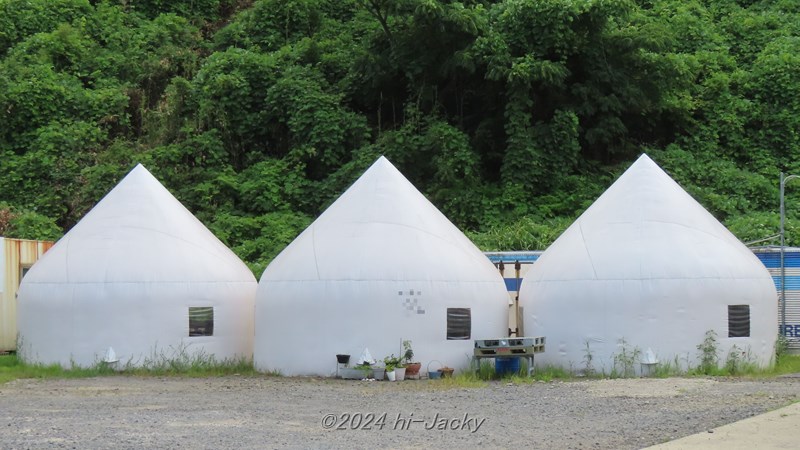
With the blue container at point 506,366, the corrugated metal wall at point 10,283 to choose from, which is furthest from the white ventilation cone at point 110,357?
the blue container at point 506,366

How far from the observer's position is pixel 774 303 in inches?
769

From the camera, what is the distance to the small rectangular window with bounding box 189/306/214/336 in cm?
2030

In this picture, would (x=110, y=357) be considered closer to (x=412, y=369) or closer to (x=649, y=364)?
(x=412, y=369)

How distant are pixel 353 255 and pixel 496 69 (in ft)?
37.5

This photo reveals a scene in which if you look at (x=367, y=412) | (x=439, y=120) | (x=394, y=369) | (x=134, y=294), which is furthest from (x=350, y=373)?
(x=439, y=120)

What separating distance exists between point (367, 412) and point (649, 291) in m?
6.60

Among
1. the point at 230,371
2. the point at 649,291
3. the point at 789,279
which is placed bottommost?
the point at 230,371

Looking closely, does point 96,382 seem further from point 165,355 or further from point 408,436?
point 408,436

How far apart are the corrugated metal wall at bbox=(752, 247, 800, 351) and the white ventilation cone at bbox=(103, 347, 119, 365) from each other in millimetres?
12480

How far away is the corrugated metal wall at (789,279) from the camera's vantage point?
21406 mm

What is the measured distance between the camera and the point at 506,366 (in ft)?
61.9

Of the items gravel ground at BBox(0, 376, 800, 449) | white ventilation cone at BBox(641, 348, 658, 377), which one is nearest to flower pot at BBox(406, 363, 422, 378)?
gravel ground at BBox(0, 376, 800, 449)

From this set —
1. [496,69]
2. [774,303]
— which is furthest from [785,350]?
[496,69]

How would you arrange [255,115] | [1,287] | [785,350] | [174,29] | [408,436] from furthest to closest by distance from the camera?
[174,29] → [255,115] → [1,287] → [785,350] → [408,436]
